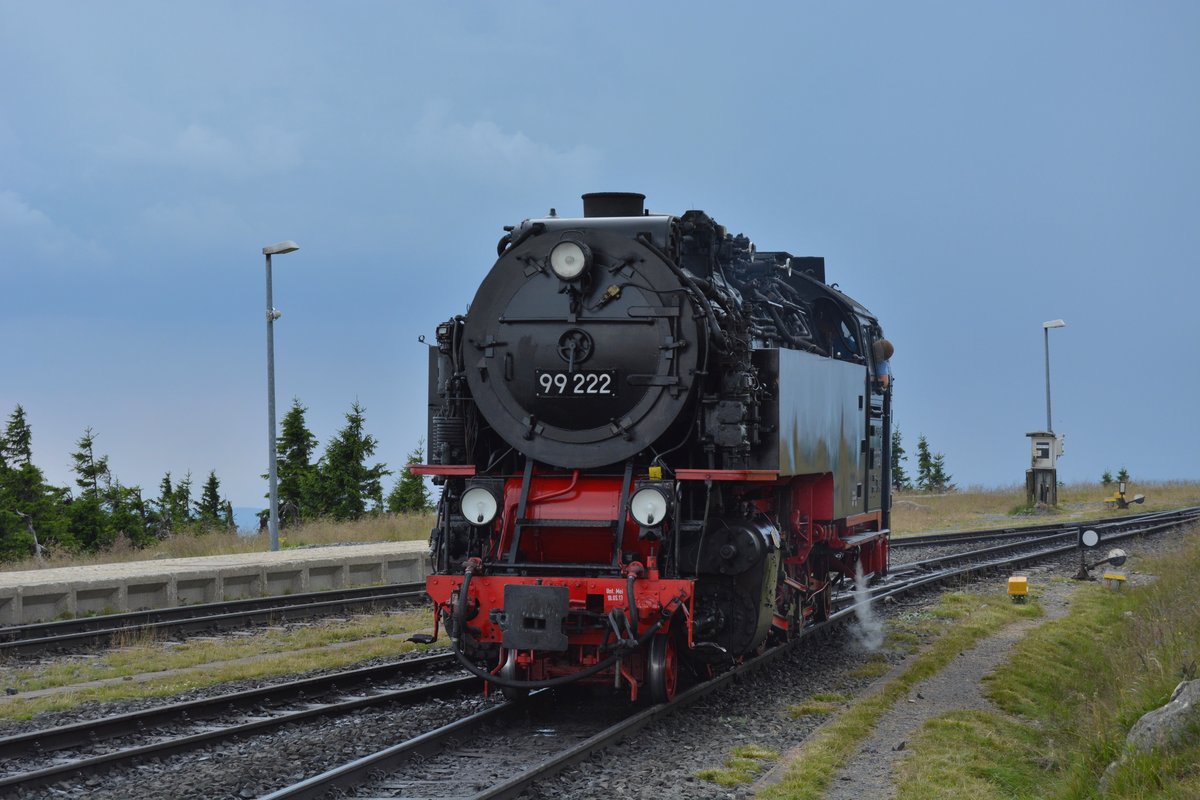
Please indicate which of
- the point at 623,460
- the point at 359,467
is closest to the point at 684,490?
the point at 623,460

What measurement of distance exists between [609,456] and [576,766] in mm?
2449

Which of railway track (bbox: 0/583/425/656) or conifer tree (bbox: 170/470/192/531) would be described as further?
conifer tree (bbox: 170/470/192/531)

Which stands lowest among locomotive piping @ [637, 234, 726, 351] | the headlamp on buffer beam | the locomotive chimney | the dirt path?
the dirt path

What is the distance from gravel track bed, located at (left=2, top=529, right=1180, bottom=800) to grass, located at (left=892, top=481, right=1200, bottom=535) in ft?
70.4

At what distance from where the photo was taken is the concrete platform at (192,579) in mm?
14617

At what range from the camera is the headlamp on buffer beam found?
849 centimetres

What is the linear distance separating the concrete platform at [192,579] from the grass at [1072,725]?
10018 mm

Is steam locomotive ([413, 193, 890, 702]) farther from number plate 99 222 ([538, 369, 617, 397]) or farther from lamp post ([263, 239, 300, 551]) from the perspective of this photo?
lamp post ([263, 239, 300, 551])

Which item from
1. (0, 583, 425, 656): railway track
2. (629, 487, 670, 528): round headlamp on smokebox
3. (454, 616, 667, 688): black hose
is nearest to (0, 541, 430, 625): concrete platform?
(0, 583, 425, 656): railway track

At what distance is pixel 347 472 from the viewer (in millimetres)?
37000

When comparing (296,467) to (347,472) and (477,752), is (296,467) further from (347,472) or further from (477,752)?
(477,752)

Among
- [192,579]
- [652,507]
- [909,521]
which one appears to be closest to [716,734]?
[652,507]

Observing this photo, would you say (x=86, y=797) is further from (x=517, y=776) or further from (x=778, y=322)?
(x=778, y=322)

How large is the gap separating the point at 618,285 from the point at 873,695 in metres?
3.69
